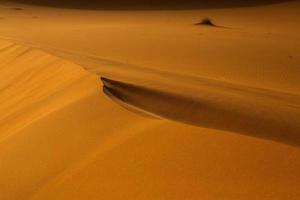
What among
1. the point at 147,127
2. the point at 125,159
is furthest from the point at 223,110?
the point at 125,159

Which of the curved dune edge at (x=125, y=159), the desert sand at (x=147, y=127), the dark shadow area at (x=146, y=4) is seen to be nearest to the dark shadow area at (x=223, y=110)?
the desert sand at (x=147, y=127)

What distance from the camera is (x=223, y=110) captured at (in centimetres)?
288

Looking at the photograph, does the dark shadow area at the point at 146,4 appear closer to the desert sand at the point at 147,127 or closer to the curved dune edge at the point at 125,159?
the desert sand at the point at 147,127

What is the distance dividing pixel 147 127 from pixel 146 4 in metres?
15.9

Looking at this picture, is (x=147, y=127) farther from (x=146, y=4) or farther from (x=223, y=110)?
(x=146, y=4)

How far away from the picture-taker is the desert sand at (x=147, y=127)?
2025 millimetres

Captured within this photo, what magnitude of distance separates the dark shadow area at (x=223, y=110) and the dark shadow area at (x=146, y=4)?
1366cm

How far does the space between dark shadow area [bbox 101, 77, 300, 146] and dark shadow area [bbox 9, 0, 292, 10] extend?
44.8 feet

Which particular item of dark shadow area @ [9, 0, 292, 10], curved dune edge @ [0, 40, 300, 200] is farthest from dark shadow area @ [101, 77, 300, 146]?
dark shadow area @ [9, 0, 292, 10]

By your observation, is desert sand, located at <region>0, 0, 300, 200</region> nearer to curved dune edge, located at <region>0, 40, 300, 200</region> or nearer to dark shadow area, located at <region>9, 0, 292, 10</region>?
curved dune edge, located at <region>0, 40, 300, 200</region>

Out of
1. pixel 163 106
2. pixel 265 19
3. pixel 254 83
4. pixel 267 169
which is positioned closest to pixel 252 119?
pixel 163 106

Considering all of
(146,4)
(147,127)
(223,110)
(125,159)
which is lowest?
(125,159)

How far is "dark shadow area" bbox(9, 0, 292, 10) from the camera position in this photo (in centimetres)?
1702

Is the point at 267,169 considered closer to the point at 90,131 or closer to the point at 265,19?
the point at 90,131
